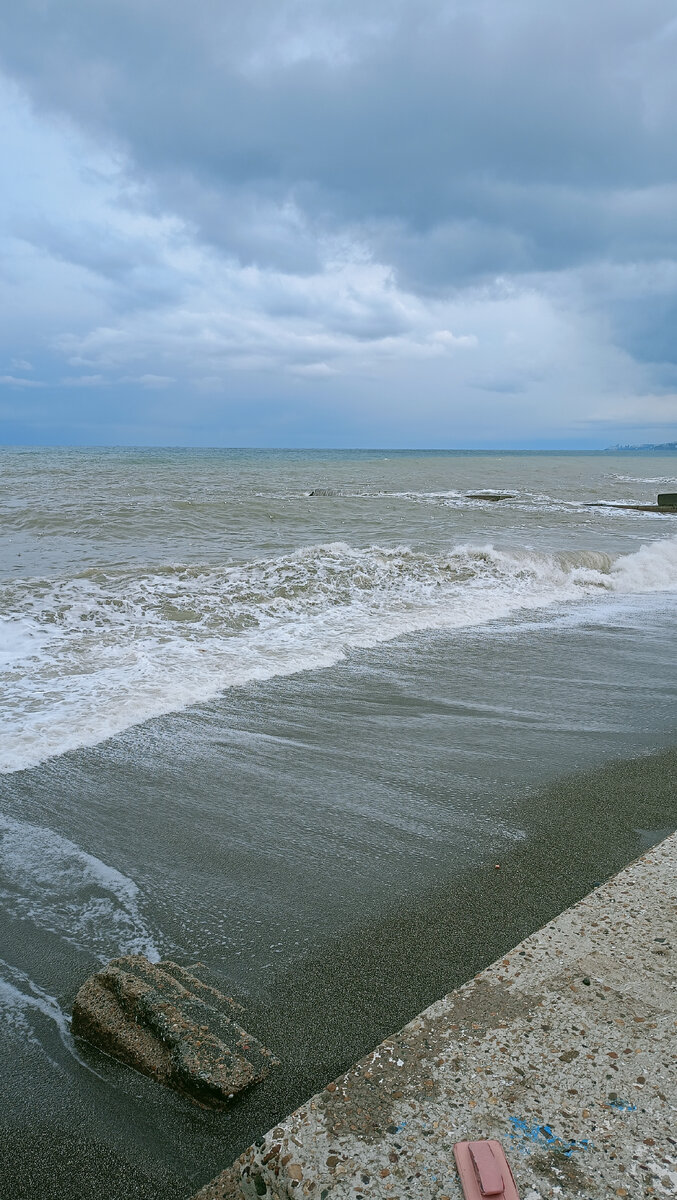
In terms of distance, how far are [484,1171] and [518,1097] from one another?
21 cm

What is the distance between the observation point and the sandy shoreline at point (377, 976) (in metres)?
1.59

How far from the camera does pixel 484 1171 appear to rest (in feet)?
4.45

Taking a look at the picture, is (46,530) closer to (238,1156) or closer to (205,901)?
(205,901)

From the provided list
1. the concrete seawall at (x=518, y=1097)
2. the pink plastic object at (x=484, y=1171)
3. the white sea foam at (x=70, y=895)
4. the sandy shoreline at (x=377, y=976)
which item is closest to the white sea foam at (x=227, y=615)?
the white sea foam at (x=70, y=895)

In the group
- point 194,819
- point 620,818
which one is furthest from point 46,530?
point 620,818

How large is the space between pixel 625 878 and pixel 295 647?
13.6ft

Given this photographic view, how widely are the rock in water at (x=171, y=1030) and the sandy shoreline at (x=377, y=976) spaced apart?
0.06 metres

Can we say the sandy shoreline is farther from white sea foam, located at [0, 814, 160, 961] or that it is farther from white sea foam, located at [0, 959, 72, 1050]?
white sea foam, located at [0, 814, 160, 961]

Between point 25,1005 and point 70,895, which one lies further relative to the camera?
point 70,895

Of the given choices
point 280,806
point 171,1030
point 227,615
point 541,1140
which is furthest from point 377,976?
point 227,615

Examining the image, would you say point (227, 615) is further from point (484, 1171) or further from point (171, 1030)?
point (484, 1171)

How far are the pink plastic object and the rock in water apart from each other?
57cm

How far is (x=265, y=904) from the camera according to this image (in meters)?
2.55

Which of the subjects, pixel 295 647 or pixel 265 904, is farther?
pixel 295 647
